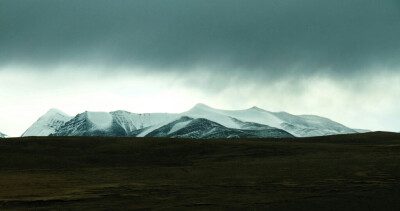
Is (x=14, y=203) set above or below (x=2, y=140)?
below

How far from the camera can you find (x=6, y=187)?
53.1m

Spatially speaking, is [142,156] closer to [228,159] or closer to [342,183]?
[228,159]

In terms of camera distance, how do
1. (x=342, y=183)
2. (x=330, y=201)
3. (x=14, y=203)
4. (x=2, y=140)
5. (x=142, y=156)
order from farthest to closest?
(x=2, y=140) < (x=142, y=156) < (x=342, y=183) < (x=14, y=203) < (x=330, y=201)

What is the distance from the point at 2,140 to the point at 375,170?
278ft

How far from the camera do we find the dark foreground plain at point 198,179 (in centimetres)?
3816

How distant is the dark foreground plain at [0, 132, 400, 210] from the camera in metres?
38.2

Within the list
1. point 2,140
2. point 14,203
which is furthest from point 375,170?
point 2,140

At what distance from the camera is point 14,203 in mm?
40188

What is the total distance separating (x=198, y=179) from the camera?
5694cm

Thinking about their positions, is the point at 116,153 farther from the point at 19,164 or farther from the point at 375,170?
the point at 375,170

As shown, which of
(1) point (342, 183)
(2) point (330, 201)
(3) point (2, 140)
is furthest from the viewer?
(3) point (2, 140)

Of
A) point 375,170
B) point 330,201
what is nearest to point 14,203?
point 330,201

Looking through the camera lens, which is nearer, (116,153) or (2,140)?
(116,153)

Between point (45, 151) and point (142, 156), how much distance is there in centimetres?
1879
